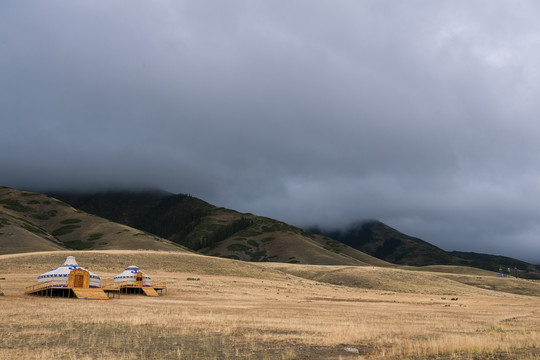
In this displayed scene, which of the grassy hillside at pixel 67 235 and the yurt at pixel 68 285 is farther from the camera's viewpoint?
the grassy hillside at pixel 67 235

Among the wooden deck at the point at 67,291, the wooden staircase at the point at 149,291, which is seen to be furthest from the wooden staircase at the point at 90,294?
the wooden staircase at the point at 149,291

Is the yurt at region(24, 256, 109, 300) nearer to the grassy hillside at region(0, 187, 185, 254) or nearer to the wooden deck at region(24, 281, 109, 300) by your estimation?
the wooden deck at region(24, 281, 109, 300)

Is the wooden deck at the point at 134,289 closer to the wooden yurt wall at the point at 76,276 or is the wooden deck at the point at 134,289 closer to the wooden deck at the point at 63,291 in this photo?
the wooden yurt wall at the point at 76,276

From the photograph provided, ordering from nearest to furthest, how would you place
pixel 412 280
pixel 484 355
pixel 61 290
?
pixel 484 355 < pixel 61 290 < pixel 412 280

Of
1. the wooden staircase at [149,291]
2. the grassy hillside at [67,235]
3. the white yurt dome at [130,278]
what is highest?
the grassy hillside at [67,235]

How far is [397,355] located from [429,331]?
8.89 meters

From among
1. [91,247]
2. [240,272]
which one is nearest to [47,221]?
[91,247]

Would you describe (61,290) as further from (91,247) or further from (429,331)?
(91,247)

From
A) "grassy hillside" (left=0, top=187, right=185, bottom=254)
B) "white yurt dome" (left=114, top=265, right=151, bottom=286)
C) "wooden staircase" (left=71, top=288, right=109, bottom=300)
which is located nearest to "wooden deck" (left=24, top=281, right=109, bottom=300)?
"wooden staircase" (left=71, top=288, right=109, bottom=300)

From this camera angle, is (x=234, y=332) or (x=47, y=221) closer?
(x=234, y=332)

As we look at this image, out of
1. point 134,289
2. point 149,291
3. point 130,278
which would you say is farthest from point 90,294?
point 134,289

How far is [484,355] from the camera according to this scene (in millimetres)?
15688

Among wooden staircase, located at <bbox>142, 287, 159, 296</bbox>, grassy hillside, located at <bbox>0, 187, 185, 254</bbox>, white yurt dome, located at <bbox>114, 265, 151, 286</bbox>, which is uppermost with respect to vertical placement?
grassy hillside, located at <bbox>0, 187, 185, 254</bbox>

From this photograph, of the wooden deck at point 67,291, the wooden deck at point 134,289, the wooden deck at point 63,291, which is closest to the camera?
the wooden deck at point 63,291
